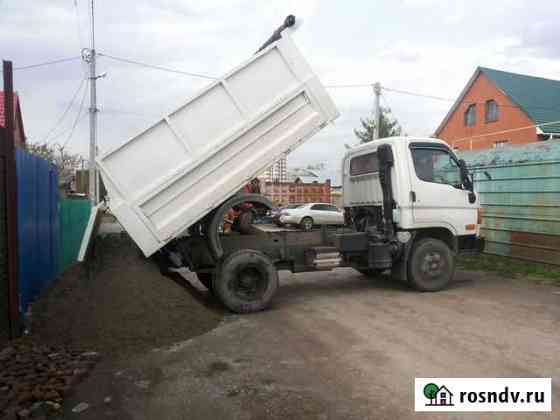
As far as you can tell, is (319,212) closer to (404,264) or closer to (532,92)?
(404,264)

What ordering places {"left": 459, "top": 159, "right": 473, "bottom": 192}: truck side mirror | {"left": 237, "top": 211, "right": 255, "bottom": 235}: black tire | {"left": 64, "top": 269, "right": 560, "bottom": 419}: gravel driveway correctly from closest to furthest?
1. {"left": 64, "top": 269, "right": 560, "bottom": 419}: gravel driveway
2. {"left": 237, "top": 211, "right": 255, "bottom": 235}: black tire
3. {"left": 459, "top": 159, "right": 473, "bottom": 192}: truck side mirror

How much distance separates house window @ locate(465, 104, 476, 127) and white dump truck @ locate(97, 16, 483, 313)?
28.9 m

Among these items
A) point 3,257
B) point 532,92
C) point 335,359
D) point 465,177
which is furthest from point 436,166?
point 532,92

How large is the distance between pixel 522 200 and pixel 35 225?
9.69 meters

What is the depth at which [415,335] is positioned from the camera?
551 cm

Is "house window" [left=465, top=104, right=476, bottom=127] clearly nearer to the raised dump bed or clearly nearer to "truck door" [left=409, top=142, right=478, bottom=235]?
"truck door" [left=409, top=142, right=478, bottom=235]

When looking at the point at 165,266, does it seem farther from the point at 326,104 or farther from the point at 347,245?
the point at 326,104

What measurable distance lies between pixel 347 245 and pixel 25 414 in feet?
17.1

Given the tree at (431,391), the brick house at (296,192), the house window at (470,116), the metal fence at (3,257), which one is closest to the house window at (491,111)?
the house window at (470,116)

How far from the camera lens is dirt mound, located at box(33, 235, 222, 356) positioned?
5.15 metres

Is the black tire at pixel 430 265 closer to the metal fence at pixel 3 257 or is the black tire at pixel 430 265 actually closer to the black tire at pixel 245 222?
the black tire at pixel 245 222

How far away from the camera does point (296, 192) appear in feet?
96.4

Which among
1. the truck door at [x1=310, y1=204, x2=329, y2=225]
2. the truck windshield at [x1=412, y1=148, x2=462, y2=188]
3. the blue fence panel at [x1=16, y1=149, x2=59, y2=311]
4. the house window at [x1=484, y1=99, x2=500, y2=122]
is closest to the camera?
the blue fence panel at [x1=16, y1=149, x2=59, y2=311]

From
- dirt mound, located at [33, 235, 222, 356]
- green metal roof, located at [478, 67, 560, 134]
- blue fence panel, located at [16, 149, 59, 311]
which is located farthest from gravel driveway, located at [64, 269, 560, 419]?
green metal roof, located at [478, 67, 560, 134]
